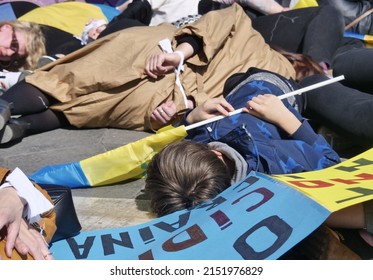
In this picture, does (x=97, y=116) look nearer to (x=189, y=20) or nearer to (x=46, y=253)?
(x=189, y=20)

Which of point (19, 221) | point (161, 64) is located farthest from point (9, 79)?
point (19, 221)

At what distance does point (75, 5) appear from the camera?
521cm

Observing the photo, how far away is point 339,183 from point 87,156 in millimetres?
1537

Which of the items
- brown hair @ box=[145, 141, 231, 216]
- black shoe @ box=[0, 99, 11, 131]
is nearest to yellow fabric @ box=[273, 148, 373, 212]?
brown hair @ box=[145, 141, 231, 216]

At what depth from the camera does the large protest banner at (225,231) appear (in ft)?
6.43

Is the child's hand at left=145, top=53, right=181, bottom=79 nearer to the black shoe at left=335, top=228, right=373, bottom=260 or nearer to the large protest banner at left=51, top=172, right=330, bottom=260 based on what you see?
the large protest banner at left=51, top=172, right=330, bottom=260

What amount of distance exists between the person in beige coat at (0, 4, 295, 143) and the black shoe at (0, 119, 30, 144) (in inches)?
1.5

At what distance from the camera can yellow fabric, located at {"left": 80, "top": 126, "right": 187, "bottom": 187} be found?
9.50ft

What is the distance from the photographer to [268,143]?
8.50ft

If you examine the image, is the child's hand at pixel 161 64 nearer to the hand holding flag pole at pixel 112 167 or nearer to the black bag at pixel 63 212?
the hand holding flag pole at pixel 112 167

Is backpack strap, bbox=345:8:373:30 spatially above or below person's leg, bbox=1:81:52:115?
above

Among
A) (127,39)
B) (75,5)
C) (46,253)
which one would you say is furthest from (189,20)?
(46,253)

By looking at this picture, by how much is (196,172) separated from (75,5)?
125 inches

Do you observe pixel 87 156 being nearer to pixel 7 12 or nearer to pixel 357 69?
pixel 357 69
